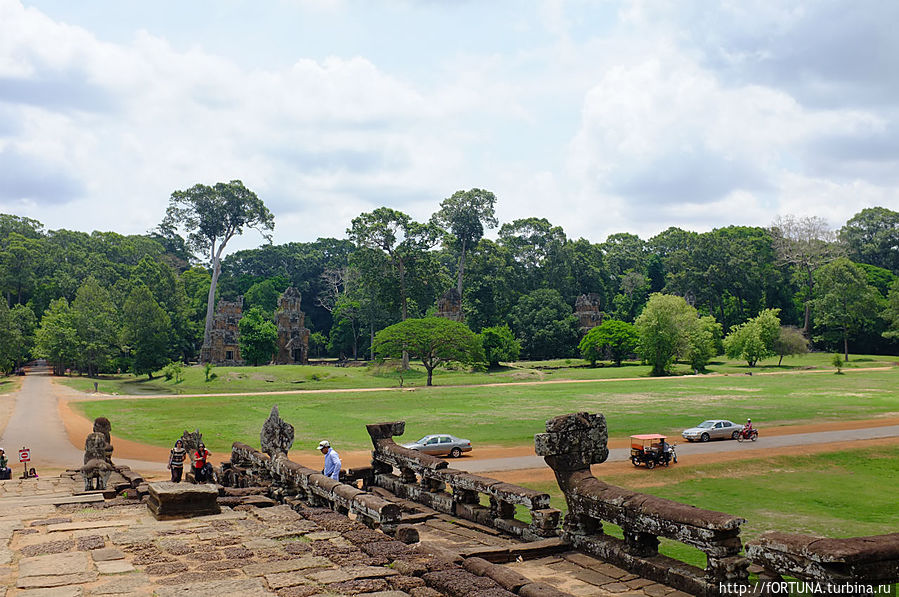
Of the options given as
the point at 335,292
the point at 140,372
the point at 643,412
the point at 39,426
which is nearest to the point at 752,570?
the point at 643,412

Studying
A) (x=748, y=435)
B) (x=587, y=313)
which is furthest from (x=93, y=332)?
(x=748, y=435)

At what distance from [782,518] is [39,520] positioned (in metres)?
16.0

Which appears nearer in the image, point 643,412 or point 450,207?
point 643,412

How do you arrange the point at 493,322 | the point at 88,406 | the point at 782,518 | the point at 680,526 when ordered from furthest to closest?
the point at 493,322 → the point at 88,406 → the point at 782,518 → the point at 680,526

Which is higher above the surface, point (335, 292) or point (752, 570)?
point (335, 292)

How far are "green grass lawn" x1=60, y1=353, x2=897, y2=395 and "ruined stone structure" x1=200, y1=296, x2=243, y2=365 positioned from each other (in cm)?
975

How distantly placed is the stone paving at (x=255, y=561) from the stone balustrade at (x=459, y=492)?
316mm

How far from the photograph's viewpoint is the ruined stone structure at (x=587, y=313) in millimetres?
83625

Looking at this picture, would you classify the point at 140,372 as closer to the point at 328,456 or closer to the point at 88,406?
the point at 88,406

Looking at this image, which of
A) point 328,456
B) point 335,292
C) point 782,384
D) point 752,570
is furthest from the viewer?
point 335,292

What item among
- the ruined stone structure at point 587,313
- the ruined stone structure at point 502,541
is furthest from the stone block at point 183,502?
the ruined stone structure at point 587,313

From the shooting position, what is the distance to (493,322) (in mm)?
87375

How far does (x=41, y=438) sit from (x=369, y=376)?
35.6 m

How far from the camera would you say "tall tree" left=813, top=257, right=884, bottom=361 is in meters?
75.4
